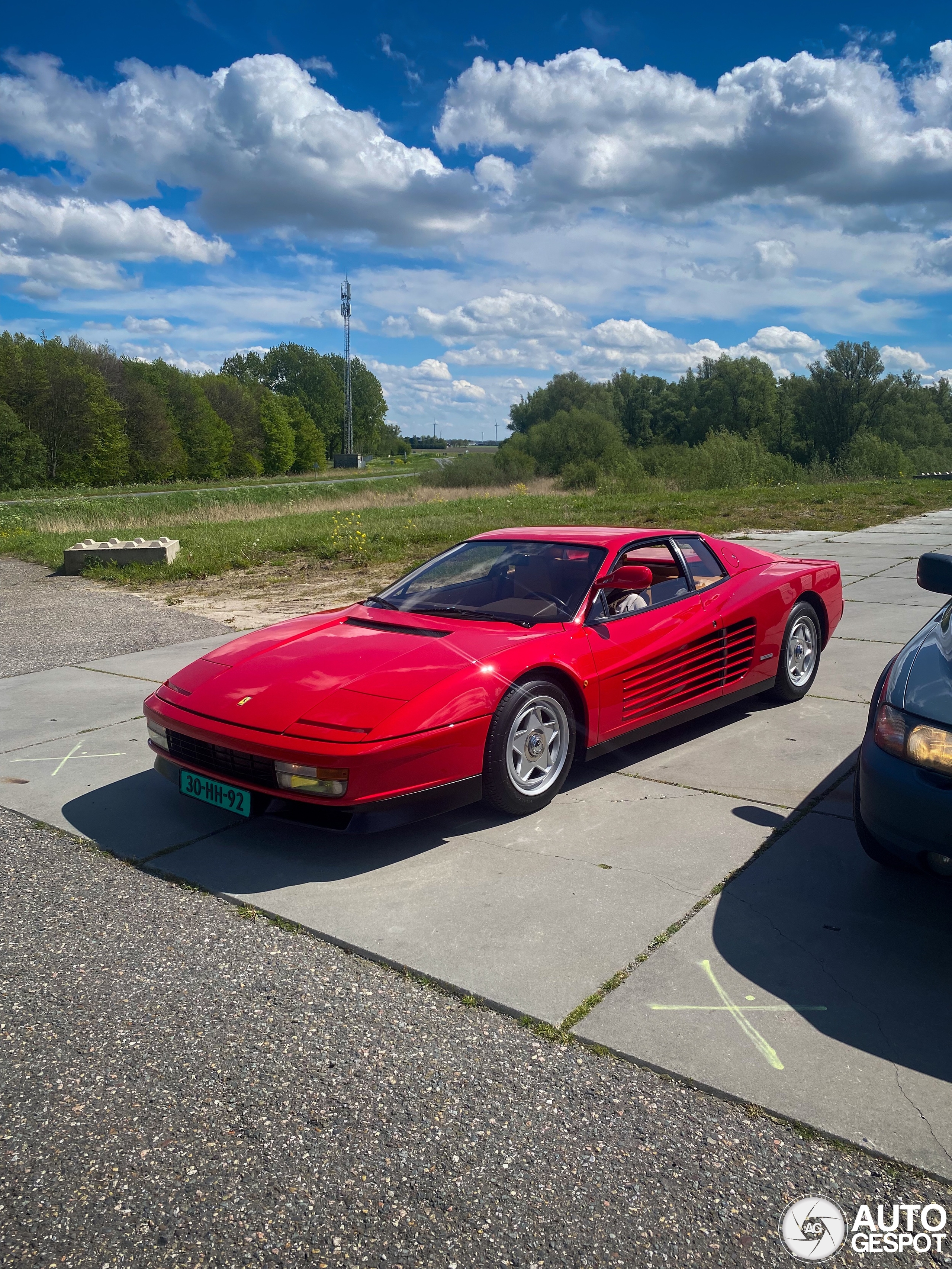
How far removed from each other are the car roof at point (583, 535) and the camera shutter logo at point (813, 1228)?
3.39 m

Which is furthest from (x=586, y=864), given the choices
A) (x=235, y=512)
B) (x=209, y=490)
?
(x=209, y=490)

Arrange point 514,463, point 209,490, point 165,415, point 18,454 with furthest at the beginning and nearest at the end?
point 165,415 → point 209,490 → point 18,454 → point 514,463

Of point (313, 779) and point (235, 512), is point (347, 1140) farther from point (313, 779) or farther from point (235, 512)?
point (235, 512)

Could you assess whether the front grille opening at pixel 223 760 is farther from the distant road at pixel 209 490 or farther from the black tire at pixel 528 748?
the distant road at pixel 209 490

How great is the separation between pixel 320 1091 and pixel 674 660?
3.03 meters

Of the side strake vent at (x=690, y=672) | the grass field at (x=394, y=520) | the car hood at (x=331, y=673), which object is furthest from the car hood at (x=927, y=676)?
the grass field at (x=394, y=520)

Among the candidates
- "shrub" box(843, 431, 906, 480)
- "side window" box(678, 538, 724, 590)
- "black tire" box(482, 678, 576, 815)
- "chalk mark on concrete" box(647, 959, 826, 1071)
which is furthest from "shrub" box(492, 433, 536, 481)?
"chalk mark on concrete" box(647, 959, 826, 1071)

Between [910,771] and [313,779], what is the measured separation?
2118 millimetres

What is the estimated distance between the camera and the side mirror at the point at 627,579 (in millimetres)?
4582

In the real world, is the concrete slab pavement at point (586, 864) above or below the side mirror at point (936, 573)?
below

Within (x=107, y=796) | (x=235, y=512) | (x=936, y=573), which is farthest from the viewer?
(x=235, y=512)

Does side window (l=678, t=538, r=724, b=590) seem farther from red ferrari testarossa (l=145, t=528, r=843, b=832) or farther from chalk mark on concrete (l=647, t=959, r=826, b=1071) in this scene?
chalk mark on concrete (l=647, t=959, r=826, b=1071)

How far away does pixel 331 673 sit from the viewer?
4.04 m

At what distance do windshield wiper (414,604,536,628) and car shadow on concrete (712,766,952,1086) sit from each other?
1539 millimetres
